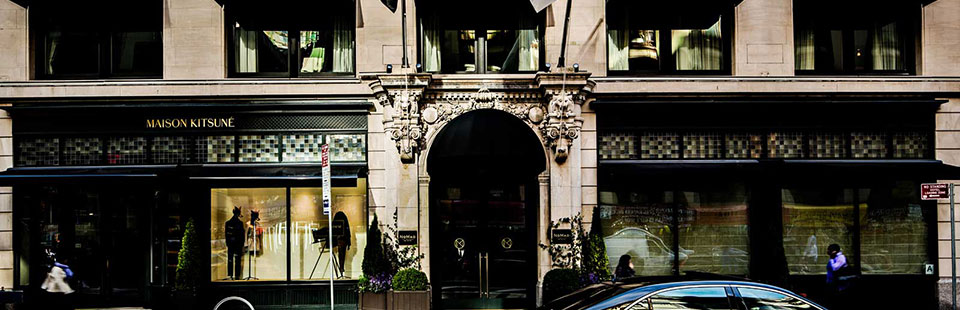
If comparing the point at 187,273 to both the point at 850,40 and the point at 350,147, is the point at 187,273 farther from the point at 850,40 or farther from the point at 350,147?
the point at 850,40

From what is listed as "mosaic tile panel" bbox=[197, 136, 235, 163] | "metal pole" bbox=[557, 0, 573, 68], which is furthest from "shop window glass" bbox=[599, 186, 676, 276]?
"mosaic tile panel" bbox=[197, 136, 235, 163]

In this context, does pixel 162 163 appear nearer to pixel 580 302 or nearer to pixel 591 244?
pixel 591 244

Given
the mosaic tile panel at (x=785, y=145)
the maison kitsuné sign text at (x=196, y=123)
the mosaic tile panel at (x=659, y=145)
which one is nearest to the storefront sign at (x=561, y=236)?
the mosaic tile panel at (x=659, y=145)

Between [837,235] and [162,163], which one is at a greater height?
[162,163]

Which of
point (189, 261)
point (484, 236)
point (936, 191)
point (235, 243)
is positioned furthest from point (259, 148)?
point (936, 191)

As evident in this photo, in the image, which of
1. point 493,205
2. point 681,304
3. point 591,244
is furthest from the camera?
point 493,205

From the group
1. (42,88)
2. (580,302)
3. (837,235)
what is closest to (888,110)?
(837,235)

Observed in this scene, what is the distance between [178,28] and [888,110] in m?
15.7

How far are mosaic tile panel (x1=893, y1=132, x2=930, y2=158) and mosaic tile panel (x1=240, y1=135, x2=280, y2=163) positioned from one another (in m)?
13.8

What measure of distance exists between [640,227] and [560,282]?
2.56 meters

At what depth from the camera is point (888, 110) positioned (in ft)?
45.6

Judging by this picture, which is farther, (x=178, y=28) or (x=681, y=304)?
(x=178, y=28)

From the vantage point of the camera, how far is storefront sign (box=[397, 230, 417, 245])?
1334cm

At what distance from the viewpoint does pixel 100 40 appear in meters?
14.4
